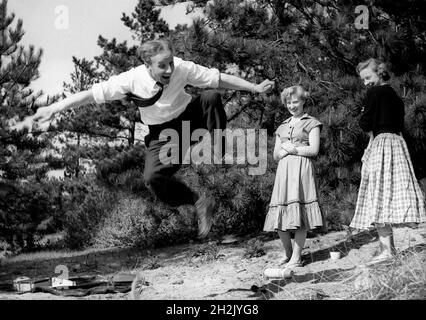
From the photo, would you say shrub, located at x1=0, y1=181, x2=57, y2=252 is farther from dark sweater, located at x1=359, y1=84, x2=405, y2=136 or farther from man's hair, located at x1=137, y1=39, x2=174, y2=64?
dark sweater, located at x1=359, y1=84, x2=405, y2=136

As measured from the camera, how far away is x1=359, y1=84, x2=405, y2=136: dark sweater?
4641 mm

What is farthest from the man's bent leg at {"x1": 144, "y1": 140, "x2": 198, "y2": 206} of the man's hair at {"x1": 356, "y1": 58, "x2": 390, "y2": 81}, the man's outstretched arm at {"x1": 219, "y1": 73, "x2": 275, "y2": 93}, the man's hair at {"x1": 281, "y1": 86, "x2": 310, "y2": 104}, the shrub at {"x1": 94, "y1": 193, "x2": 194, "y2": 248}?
the shrub at {"x1": 94, "y1": 193, "x2": 194, "y2": 248}

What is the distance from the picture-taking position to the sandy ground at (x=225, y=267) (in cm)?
450

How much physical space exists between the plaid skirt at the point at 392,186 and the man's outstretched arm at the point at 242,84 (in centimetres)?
112

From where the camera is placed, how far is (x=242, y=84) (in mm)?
4004

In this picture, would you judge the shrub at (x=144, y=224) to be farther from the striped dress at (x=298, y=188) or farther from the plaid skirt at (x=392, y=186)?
the plaid skirt at (x=392, y=186)

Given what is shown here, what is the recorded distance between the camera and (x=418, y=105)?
625 centimetres

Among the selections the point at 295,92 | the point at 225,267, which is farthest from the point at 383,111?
the point at 225,267

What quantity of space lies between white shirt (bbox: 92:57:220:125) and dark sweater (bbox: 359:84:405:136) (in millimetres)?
1213

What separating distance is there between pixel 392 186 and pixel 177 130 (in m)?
1.62

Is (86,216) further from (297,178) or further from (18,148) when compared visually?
(297,178)

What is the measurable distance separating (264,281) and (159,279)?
119 centimetres

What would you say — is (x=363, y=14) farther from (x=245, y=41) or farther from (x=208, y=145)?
(x=208, y=145)
